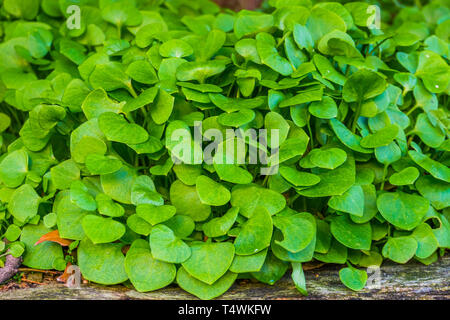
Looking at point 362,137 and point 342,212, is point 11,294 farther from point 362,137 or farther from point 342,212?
point 362,137

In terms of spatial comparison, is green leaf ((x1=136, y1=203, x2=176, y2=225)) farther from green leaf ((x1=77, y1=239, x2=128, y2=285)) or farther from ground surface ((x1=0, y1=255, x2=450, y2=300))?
ground surface ((x1=0, y1=255, x2=450, y2=300))

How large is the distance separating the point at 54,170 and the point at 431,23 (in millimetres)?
2848

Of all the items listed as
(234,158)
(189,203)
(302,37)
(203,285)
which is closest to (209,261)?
(203,285)

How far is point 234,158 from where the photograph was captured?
90.0 inches

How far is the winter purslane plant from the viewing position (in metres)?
2.24

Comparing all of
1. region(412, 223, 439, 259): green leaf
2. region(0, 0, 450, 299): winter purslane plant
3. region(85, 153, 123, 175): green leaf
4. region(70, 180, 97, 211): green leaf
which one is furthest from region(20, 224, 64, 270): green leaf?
region(412, 223, 439, 259): green leaf

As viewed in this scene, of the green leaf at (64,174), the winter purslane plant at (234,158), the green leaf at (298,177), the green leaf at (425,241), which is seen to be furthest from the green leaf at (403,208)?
the green leaf at (64,174)

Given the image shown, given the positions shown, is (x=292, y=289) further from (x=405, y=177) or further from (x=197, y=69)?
(x=197, y=69)

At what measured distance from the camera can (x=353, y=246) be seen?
2.33 meters

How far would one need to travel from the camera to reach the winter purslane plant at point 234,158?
88.0 inches

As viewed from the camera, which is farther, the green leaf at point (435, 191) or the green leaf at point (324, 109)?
the green leaf at point (435, 191)

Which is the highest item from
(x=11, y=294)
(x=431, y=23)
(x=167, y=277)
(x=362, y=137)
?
(x=431, y=23)

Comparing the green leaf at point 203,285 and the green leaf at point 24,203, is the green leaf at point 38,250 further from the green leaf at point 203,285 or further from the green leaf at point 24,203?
the green leaf at point 203,285
